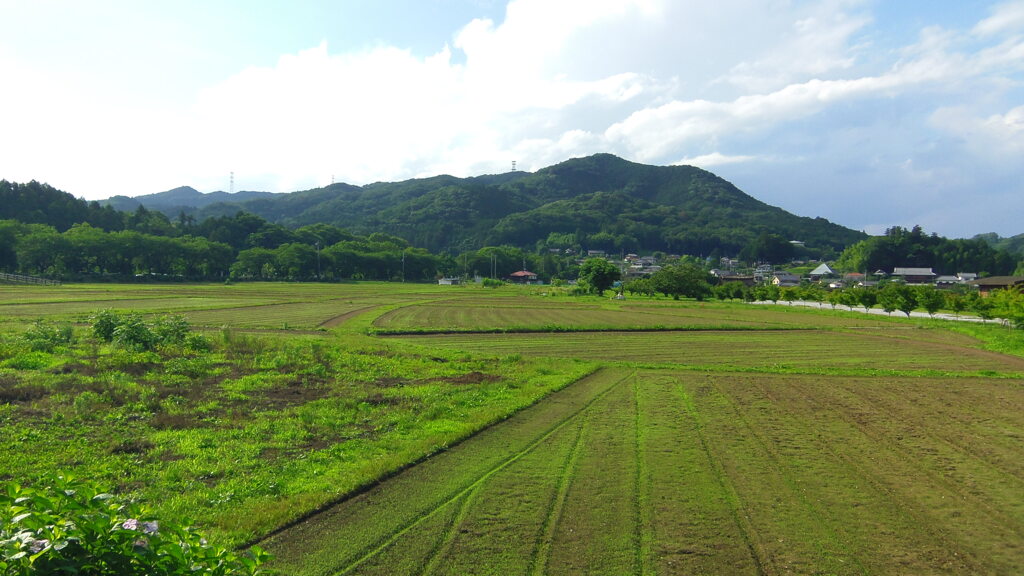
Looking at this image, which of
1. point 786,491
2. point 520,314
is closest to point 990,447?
point 786,491

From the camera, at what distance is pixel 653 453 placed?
1096 cm

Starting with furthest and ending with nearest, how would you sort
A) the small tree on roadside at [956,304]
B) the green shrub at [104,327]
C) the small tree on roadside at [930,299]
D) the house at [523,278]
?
the house at [523,278] < the small tree on roadside at [956,304] < the small tree on roadside at [930,299] < the green shrub at [104,327]

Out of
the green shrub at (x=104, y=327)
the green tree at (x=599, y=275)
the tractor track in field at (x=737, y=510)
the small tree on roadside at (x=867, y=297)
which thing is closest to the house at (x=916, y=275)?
the green tree at (x=599, y=275)

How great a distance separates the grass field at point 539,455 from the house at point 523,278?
127966mm

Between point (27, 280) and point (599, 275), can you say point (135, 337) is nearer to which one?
point (599, 275)

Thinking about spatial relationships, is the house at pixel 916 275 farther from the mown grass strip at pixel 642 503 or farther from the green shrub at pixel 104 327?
the green shrub at pixel 104 327

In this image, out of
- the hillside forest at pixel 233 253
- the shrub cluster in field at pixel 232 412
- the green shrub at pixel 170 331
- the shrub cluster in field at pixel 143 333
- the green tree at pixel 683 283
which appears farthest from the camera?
the hillside forest at pixel 233 253

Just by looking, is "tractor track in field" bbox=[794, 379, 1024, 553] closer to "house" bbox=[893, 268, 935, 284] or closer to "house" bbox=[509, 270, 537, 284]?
"house" bbox=[509, 270, 537, 284]

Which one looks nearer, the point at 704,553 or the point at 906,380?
the point at 704,553

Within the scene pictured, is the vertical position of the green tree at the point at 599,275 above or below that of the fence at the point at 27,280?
above

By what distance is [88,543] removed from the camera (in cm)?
333

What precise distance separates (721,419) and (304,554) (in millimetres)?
10347

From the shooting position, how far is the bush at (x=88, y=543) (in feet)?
10.1

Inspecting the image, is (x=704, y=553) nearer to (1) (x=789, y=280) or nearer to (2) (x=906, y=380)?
(2) (x=906, y=380)
